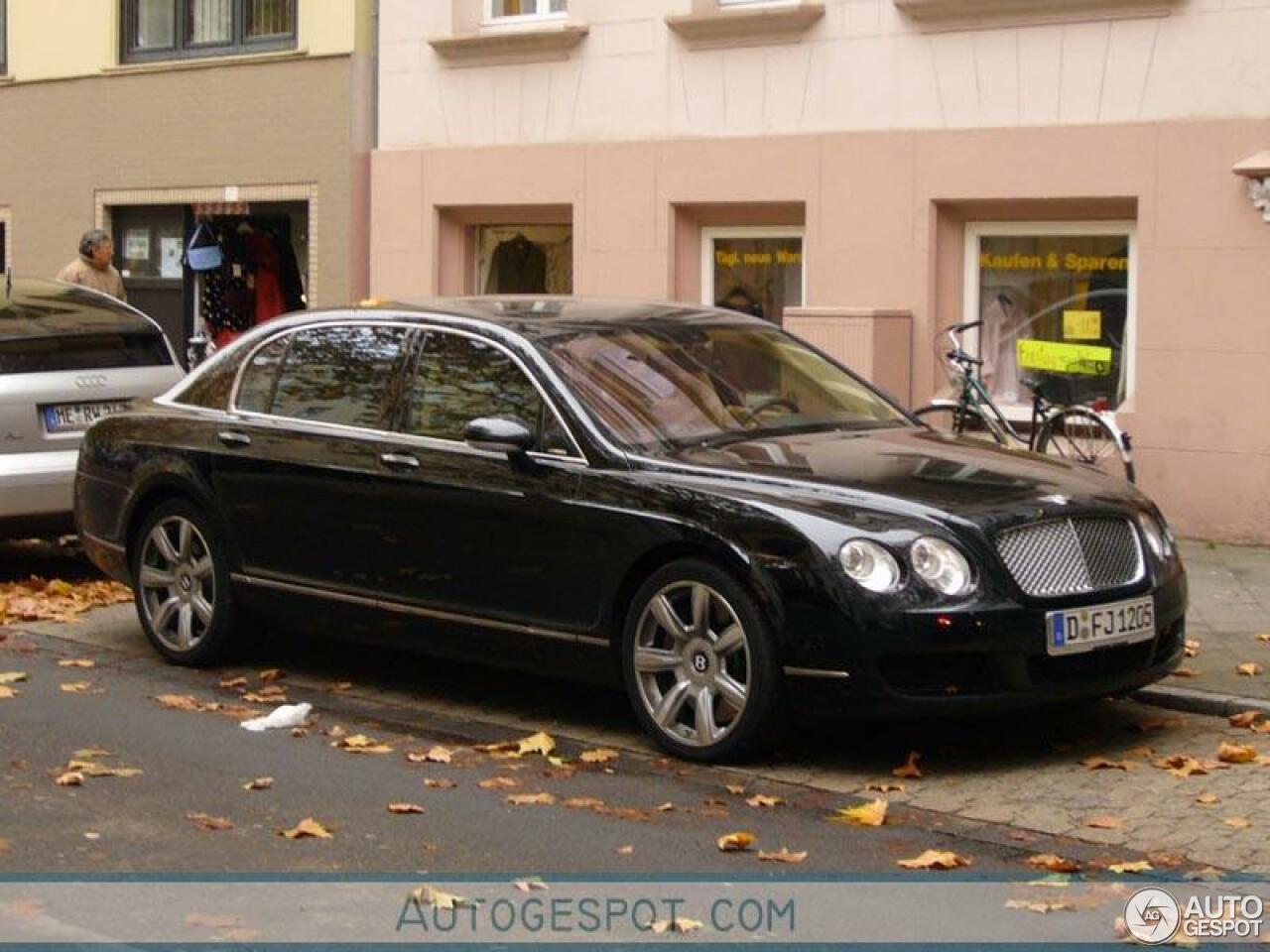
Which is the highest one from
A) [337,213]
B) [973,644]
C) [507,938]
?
[337,213]

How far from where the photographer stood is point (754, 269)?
17.0 meters

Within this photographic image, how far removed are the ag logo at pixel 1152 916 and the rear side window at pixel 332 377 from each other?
4.08 m

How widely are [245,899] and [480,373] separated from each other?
10.6 ft

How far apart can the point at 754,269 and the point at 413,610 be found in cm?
830

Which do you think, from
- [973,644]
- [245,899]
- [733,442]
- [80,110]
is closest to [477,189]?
[80,110]

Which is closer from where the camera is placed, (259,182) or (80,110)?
(259,182)

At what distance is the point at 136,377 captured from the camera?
12.9 m

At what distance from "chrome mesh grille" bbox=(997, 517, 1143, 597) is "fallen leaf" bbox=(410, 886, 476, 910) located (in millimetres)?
2450

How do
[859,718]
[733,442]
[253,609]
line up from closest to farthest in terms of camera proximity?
[859,718] → [733,442] → [253,609]

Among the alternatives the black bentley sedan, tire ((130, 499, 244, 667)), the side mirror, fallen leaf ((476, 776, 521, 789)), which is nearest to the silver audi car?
the black bentley sedan

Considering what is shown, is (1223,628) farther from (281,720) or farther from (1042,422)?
(281,720)

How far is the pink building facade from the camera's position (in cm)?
1409

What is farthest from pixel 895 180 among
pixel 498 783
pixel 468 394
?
pixel 498 783

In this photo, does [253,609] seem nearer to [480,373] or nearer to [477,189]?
[480,373]
